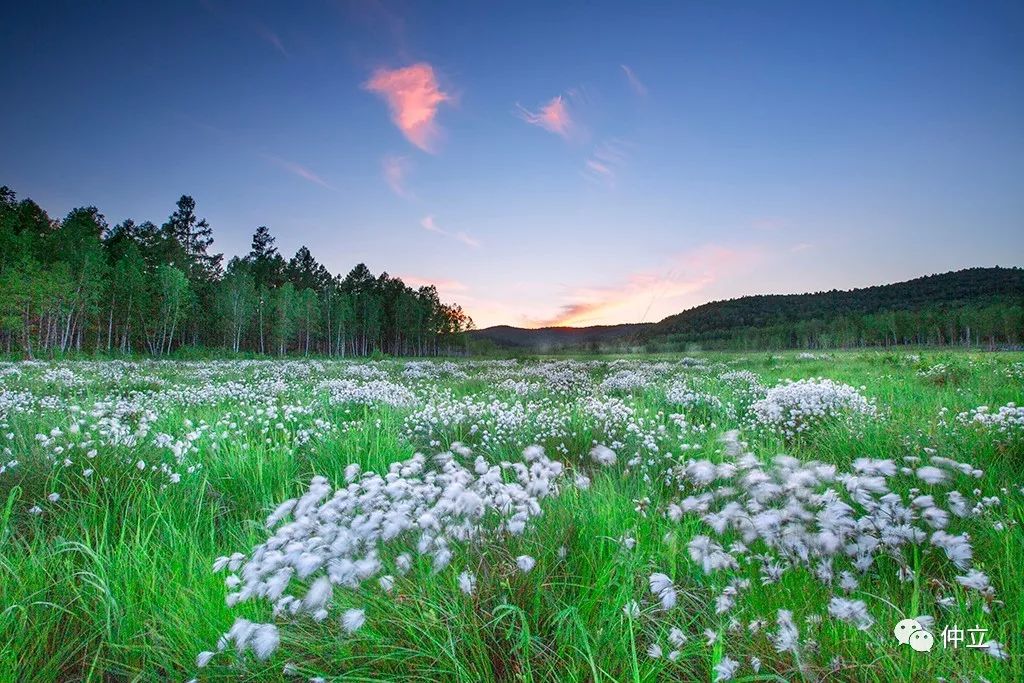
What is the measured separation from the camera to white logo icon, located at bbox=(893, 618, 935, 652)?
214 centimetres

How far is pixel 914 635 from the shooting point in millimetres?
2191

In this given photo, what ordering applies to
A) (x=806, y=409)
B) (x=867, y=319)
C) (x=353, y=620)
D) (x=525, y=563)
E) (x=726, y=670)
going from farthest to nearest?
(x=867, y=319) < (x=806, y=409) < (x=525, y=563) < (x=353, y=620) < (x=726, y=670)

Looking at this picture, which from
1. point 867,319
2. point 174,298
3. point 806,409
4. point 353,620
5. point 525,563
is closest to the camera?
point 353,620

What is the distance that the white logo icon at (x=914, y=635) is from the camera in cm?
214

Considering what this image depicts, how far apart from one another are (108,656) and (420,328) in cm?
10505

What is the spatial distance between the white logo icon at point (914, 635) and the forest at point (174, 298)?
1898 inches

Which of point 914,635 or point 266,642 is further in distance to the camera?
point 914,635

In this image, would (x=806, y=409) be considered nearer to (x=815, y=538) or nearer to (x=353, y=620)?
(x=815, y=538)

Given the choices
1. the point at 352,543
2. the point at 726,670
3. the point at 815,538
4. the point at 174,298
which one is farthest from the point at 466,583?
the point at 174,298

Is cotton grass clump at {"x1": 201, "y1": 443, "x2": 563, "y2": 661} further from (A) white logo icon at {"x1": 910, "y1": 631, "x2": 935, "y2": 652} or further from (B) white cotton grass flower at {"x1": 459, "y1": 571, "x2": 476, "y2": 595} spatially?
(A) white logo icon at {"x1": 910, "y1": 631, "x2": 935, "y2": 652}

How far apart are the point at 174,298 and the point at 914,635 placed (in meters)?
68.1

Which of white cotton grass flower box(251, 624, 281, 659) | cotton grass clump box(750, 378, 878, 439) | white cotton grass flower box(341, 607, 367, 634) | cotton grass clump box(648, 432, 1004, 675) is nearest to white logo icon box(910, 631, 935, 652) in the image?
cotton grass clump box(648, 432, 1004, 675)

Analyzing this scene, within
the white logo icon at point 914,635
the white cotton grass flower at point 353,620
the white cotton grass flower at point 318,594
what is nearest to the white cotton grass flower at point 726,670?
the white logo icon at point 914,635

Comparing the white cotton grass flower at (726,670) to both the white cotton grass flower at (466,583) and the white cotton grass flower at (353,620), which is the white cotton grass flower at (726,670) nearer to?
the white cotton grass flower at (466,583)
